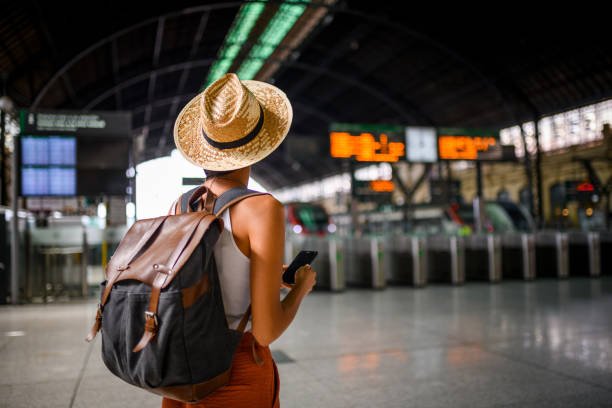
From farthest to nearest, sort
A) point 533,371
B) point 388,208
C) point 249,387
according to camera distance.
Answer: point 388,208 < point 533,371 < point 249,387

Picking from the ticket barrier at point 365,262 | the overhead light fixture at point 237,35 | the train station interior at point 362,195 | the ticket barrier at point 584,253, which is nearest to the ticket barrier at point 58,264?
the train station interior at point 362,195

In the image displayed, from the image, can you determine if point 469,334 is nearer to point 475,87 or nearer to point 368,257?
point 368,257

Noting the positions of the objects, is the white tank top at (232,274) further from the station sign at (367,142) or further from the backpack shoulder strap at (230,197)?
the station sign at (367,142)

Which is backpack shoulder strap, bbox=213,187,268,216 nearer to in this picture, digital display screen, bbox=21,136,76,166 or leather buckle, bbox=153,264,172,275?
leather buckle, bbox=153,264,172,275

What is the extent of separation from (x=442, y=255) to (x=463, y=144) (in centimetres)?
387

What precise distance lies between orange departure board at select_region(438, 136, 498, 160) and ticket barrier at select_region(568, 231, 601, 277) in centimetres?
349

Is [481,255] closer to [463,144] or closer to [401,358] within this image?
[463,144]

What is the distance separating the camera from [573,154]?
2669 centimetres

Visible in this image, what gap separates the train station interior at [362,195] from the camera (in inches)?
153

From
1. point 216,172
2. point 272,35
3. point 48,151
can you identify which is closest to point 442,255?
point 48,151

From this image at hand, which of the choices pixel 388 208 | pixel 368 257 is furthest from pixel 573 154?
pixel 368 257

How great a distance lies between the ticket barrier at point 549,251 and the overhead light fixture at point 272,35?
10.1m

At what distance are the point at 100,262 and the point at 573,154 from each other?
25349 millimetres

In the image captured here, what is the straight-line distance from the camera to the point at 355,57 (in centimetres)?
2842
